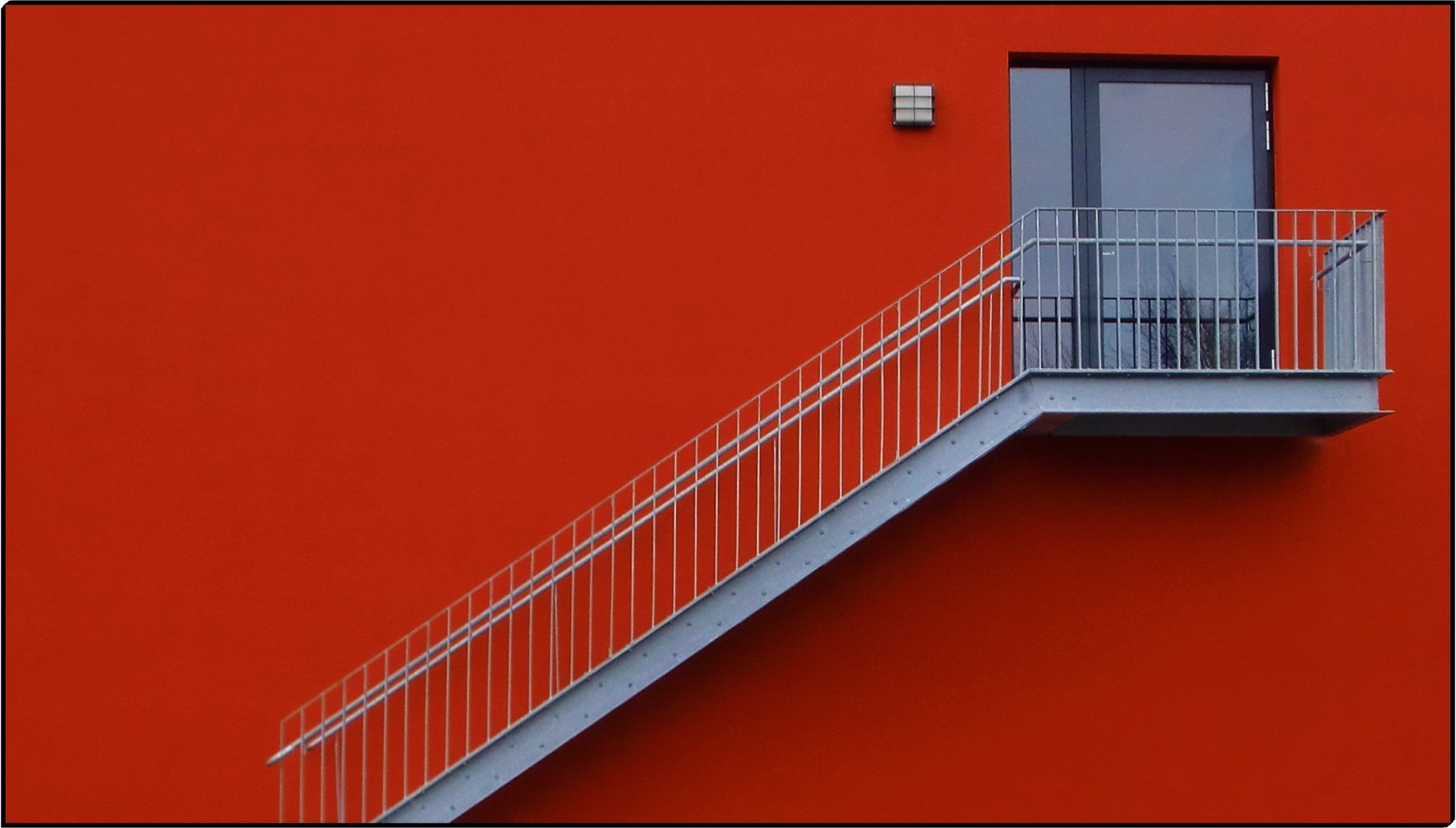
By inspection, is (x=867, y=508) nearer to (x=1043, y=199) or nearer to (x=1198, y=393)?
(x=1198, y=393)

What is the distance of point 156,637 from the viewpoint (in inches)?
302

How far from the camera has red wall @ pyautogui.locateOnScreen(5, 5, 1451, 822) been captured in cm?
771

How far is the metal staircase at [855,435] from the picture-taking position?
6.93 meters

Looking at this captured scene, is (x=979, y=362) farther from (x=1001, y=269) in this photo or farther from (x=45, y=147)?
(x=45, y=147)

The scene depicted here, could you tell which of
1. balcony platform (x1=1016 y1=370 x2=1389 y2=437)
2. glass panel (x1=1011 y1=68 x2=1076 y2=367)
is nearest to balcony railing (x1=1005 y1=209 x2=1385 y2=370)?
glass panel (x1=1011 y1=68 x2=1076 y2=367)

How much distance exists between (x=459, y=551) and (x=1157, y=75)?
4913 mm

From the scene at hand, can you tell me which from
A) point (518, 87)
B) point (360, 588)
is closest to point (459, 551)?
point (360, 588)

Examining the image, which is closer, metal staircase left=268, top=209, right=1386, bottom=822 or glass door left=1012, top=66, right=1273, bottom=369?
metal staircase left=268, top=209, right=1386, bottom=822

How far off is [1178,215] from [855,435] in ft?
7.36

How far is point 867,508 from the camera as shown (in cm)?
693

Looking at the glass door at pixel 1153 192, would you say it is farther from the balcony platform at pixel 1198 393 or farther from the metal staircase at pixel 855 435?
the balcony platform at pixel 1198 393

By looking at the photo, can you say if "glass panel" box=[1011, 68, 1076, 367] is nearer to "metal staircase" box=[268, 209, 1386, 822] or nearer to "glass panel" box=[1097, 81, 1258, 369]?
"metal staircase" box=[268, 209, 1386, 822]

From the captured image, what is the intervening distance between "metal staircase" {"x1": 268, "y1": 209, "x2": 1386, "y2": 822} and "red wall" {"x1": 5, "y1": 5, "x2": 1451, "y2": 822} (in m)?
0.27

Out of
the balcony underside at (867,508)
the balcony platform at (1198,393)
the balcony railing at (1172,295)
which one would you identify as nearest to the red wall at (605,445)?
the balcony railing at (1172,295)
